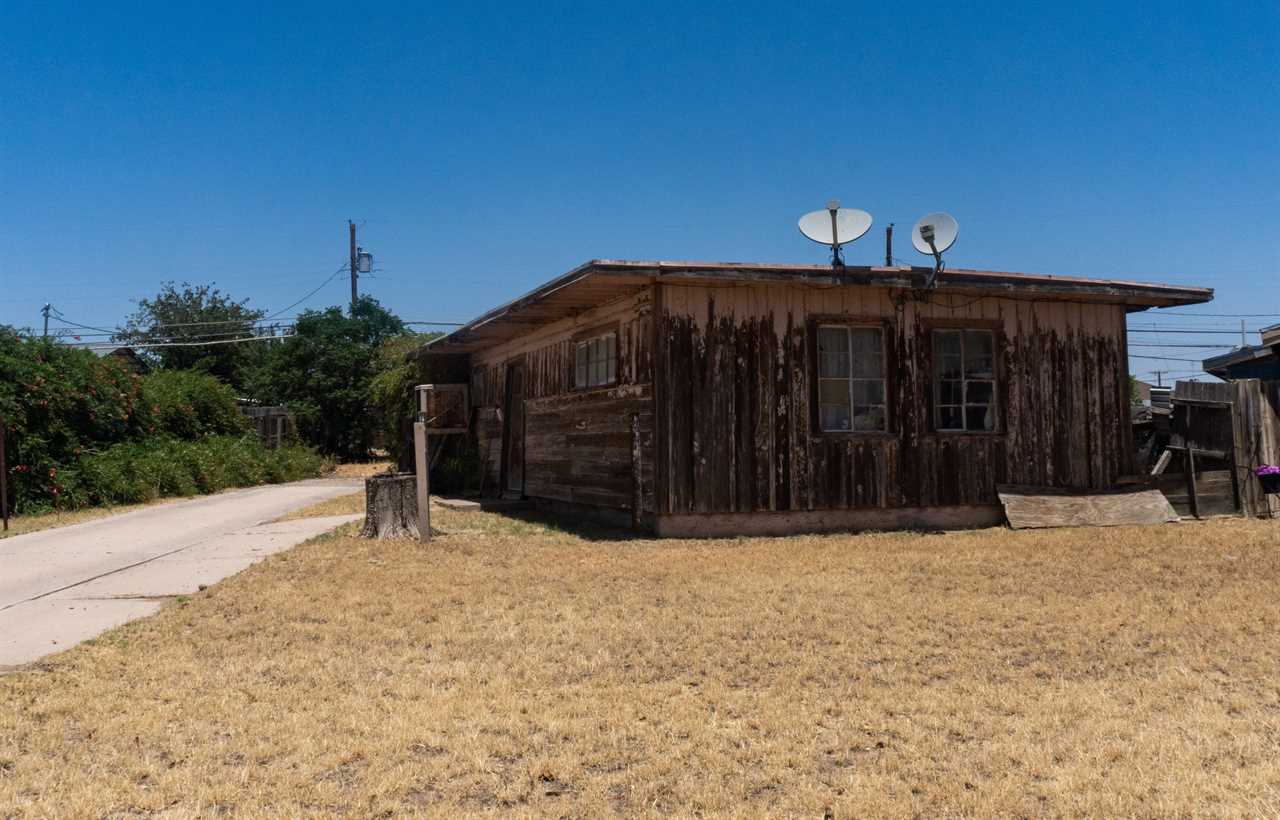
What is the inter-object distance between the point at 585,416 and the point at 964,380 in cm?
477

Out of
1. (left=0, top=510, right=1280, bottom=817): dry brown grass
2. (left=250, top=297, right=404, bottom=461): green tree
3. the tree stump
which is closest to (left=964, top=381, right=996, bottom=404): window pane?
(left=0, top=510, right=1280, bottom=817): dry brown grass

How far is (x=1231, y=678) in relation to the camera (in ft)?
16.2

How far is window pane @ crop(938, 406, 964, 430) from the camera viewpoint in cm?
1174

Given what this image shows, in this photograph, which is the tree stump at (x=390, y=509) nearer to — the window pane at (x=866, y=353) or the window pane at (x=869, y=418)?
the window pane at (x=869, y=418)

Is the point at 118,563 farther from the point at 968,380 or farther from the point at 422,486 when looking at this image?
the point at 968,380

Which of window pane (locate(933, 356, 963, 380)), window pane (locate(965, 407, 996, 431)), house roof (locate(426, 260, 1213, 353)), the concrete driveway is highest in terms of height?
house roof (locate(426, 260, 1213, 353))

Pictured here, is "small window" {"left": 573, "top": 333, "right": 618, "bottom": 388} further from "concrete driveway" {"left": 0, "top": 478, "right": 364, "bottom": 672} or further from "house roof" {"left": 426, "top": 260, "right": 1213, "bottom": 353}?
"concrete driveway" {"left": 0, "top": 478, "right": 364, "bottom": 672}

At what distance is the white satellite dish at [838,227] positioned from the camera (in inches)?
435

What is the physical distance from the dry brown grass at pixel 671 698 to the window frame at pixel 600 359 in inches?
160

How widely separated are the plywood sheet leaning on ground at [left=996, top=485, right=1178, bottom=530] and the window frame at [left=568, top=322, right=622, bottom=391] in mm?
4867

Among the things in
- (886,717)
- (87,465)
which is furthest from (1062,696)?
(87,465)

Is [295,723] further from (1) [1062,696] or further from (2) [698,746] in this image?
(1) [1062,696]

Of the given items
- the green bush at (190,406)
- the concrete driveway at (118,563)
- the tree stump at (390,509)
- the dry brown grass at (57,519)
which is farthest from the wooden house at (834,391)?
the green bush at (190,406)

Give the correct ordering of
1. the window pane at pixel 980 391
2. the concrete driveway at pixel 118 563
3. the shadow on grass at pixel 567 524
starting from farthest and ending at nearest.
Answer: the window pane at pixel 980 391 → the shadow on grass at pixel 567 524 → the concrete driveway at pixel 118 563
